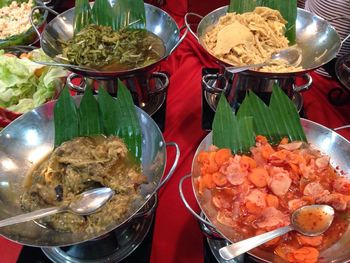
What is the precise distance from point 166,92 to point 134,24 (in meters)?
0.45

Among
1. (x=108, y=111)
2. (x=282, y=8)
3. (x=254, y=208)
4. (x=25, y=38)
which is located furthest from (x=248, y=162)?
(x=25, y=38)

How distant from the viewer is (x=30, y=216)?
1.07 m

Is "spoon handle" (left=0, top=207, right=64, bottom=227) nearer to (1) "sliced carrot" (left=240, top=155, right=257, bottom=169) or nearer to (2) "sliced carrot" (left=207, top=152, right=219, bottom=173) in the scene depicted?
(2) "sliced carrot" (left=207, top=152, right=219, bottom=173)

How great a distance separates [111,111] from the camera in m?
1.41

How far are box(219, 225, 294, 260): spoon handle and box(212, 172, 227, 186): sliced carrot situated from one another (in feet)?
0.74

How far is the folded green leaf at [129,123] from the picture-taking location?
1375mm

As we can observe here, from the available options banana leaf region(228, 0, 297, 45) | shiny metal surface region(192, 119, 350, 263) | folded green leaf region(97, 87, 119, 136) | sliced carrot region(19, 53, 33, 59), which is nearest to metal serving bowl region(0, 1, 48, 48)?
sliced carrot region(19, 53, 33, 59)

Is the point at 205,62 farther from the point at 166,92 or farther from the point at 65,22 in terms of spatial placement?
the point at 65,22

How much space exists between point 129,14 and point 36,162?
1077 millimetres

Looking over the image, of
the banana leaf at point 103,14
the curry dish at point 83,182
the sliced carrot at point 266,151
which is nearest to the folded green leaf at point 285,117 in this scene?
the sliced carrot at point 266,151

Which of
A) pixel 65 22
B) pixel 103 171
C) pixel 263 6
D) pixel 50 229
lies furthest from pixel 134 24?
pixel 50 229

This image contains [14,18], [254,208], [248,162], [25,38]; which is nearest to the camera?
[254,208]

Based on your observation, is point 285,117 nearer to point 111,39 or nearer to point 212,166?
point 212,166

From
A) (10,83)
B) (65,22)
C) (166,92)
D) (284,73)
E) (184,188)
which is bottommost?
(184,188)
